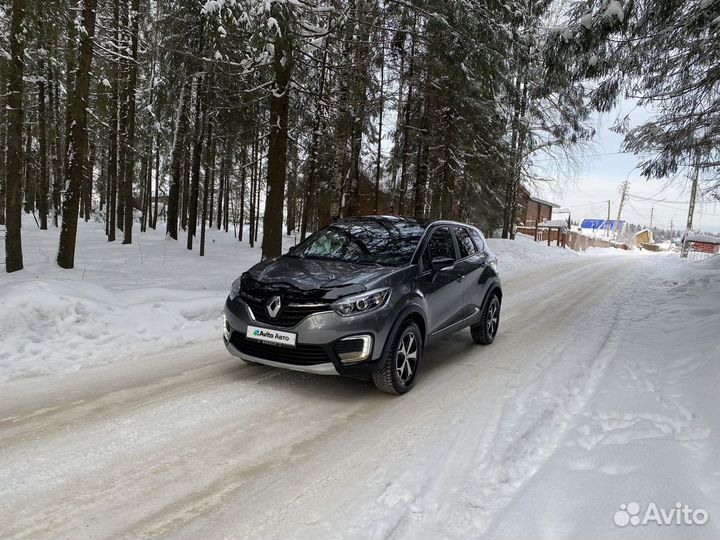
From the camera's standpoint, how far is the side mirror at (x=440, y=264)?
5.06 metres

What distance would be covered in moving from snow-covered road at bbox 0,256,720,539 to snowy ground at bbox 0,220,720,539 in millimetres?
15

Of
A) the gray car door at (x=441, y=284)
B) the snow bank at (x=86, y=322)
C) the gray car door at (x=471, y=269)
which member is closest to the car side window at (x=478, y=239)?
the gray car door at (x=471, y=269)

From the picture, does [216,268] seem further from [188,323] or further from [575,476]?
[575,476]

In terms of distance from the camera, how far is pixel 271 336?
4203 millimetres

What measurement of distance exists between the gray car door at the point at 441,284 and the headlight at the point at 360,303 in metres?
0.73

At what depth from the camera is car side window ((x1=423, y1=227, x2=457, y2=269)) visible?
16.9 feet

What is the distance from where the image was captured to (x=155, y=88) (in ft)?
52.5

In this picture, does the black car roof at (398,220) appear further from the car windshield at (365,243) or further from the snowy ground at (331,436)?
the snowy ground at (331,436)

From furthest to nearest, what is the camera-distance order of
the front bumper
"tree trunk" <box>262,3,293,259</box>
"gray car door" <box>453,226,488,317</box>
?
1. "tree trunk" <box>262,3,293,259</box>
2. "gray car door" <box>453,226,488,317</box>
3. the front bumper

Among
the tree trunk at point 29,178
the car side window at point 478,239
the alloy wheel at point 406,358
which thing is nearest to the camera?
the alloy wheel at point 406,358

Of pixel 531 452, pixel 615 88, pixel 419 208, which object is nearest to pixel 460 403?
pixel 531 452

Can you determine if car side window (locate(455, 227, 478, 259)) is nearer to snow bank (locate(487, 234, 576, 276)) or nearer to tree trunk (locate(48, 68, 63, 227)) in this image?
snow bank (locate(487, 234, 576, 276))

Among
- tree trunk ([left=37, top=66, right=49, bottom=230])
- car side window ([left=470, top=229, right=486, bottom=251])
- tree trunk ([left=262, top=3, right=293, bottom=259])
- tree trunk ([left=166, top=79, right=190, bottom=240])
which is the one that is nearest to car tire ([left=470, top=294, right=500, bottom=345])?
car side window ([left=470, top=229, right=486, bottom=251])

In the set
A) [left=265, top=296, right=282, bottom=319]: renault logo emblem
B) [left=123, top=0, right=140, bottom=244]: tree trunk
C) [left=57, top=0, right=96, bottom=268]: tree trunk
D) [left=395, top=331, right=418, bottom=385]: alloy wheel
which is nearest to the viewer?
[left=265, top=296, right=282, bottom=319]: renault logo emblem
